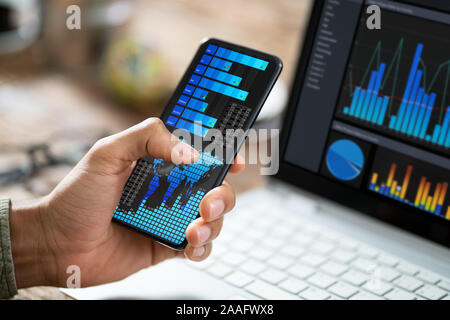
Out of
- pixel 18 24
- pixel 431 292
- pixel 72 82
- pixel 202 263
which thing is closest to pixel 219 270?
pixel 202 263

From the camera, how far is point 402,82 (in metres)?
0.65

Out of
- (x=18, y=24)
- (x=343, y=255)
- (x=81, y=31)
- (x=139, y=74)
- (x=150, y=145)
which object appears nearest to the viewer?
(x=150, y=145)

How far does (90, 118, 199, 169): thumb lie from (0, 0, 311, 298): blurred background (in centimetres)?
27

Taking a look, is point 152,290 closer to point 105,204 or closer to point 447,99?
point 105,204

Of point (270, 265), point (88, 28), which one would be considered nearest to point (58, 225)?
point (270, 265)

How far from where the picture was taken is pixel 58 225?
61 centimetres

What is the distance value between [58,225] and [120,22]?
0.72 metres

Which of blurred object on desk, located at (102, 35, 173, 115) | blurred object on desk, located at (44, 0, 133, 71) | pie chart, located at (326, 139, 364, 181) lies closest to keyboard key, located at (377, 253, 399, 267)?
pie chart, located at (326, 139, 364, 181)

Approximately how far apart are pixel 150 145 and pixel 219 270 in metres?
0.17

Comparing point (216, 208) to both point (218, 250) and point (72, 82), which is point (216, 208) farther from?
point (72, 82)

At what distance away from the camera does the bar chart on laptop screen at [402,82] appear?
625mm

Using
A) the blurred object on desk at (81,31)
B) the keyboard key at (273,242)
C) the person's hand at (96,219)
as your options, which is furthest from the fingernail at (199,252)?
the blurred object on desk at (81,31)

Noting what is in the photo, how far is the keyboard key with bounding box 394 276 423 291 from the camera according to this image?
612 millimetres

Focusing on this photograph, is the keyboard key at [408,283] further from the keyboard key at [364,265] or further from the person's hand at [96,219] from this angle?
the person's hand at [96,219]
